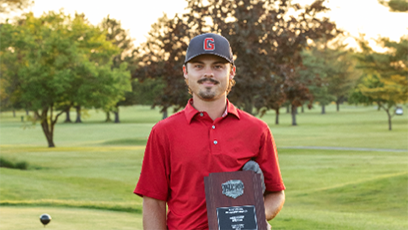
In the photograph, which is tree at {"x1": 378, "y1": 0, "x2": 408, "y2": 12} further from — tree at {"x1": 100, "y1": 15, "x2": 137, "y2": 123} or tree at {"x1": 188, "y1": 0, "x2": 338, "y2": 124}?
tree at {"x1": 100, "y1": 15, "x2": 137, "y2": 123}

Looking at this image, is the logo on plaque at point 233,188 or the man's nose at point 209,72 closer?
the logo on plaque at point 233,188

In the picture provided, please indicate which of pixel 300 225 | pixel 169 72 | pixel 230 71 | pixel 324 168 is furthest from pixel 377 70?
pixel 230 71

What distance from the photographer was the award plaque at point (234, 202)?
247 centimetres

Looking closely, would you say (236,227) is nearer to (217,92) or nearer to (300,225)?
(217,92)

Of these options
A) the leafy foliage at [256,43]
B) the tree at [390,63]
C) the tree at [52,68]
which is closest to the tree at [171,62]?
the leafy foliage at [256,43]

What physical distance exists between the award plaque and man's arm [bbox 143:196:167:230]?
40 cm

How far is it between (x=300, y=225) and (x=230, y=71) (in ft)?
22.7

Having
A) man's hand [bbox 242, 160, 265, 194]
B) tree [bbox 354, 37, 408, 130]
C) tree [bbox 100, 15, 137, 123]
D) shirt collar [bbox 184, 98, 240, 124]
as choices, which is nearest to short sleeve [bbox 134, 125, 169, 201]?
shirt collar [bbox 184, 98, 240, 124]

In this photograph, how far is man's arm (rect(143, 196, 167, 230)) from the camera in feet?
9.16

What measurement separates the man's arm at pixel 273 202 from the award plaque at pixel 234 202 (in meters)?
0.31

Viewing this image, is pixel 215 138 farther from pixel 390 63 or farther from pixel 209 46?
pixel 390 63

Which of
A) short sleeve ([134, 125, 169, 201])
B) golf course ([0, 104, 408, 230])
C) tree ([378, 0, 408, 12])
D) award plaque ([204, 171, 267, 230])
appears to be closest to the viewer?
award plaque ([204, 171, 267, 230])

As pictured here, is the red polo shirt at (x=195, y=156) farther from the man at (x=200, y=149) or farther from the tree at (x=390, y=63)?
the tree at (x=390, y=63)

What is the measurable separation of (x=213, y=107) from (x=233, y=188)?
52cm
